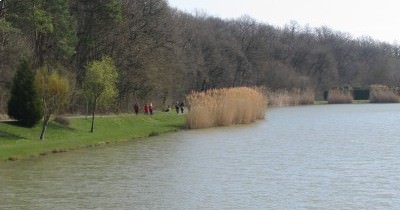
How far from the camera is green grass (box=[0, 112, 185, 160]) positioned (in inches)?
1201

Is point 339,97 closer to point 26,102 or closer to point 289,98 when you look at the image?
point 289,98

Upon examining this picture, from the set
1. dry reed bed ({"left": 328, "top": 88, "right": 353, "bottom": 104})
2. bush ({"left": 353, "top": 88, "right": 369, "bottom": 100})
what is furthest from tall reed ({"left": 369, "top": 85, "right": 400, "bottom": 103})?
bush ({"left": 353, "top": 88, "right": 369, "bottom": 100})

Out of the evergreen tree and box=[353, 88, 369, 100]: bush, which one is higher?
box=[353, 88, 369, 100]: bush

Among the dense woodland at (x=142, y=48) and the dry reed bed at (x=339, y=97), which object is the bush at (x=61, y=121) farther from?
the dry reed bed at (x=339, y=97)

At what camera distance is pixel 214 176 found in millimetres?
23250

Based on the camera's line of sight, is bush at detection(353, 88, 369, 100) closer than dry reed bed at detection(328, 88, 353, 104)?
No

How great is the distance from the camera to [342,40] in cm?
16038

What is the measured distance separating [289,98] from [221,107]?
148 feet

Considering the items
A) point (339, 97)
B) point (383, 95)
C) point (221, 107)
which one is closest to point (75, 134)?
point (221, 107)

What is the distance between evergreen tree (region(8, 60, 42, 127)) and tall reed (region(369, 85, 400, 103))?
262 feet

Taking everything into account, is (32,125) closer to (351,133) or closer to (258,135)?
(258,135)

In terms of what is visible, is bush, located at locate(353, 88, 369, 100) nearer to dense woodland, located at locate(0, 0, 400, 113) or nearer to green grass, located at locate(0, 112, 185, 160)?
dense woodland, located at locate(0, 0, 400, 113)

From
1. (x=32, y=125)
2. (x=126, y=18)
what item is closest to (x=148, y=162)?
(x=32, y=125)

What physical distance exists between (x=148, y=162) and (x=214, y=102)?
883 inches
